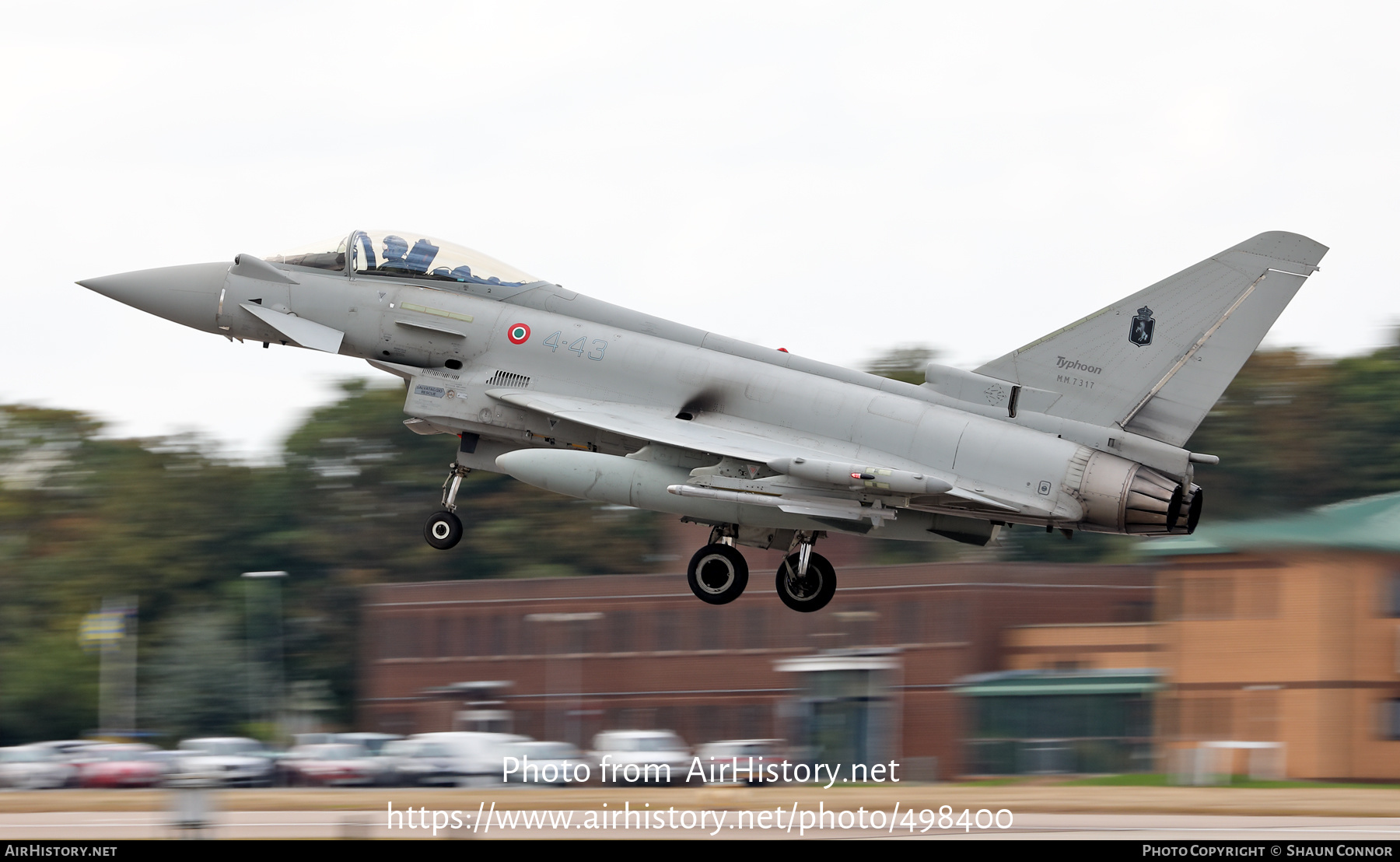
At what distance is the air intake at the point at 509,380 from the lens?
21.7 metres

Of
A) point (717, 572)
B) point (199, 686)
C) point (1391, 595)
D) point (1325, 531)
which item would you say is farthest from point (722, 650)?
point (717, 572)

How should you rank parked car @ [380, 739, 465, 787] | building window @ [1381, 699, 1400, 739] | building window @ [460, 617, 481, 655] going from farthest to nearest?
building window @ [460, 617, 481, 655], parked car @ [380, 739, 465, 787], building window @ [1381, 699, 1400, 739]

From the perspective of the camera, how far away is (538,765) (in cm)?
4019

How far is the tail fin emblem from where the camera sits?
2053cm

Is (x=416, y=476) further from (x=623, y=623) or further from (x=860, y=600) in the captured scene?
(x=860, y=600)

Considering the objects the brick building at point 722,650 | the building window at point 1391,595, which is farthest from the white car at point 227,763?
the building window at point 1391,595

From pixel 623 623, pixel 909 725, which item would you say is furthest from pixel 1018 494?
pixel 623 623

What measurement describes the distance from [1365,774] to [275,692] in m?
46.9

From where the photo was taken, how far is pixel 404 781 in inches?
1629

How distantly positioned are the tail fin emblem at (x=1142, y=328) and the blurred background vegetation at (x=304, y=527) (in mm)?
43238

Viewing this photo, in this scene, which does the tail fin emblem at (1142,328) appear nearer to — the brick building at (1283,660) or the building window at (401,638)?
the brick building at (1283,660)

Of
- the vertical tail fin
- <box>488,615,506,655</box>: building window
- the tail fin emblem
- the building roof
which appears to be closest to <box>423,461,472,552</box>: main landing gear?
the vertical tail fin

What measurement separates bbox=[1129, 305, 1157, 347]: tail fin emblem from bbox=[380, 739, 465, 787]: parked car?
79.2ft

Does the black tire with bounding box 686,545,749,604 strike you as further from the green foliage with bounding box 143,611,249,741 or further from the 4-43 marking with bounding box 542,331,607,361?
the green foliage with bounding box 143,611,249,741
